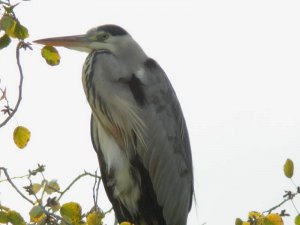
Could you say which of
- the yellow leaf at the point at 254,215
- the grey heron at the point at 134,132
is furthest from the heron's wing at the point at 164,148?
the yellow leaf at the point at 254,215

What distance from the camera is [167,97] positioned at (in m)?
3.88

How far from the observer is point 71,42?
3811 millimetres

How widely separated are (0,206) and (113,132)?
167 centimetres

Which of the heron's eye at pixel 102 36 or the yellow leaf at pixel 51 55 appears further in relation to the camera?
the heron's eye at pixel 102 36

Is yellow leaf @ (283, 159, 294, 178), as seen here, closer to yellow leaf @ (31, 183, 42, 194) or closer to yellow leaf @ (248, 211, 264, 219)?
yellow leaf @ (248, 211, 264, 219)

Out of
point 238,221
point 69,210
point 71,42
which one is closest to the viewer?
point 69,210

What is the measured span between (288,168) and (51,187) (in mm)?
812

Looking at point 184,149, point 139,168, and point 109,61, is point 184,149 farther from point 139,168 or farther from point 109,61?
point 109,61

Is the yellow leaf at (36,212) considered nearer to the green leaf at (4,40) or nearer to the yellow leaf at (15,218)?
the yellow leaf at (15,218)

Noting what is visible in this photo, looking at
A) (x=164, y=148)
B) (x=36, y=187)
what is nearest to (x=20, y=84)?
(x=36, y=187)

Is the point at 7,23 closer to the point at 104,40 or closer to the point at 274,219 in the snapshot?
the point at 274,219

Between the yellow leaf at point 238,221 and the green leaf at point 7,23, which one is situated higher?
the green leaf at point 7,23

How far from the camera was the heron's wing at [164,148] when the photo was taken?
3.78m

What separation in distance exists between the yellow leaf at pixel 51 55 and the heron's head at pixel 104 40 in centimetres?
151
